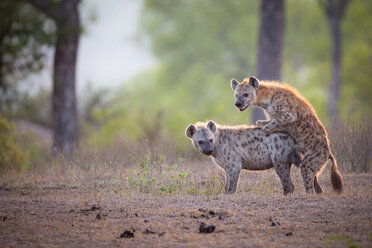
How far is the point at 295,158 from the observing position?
22.5 ft

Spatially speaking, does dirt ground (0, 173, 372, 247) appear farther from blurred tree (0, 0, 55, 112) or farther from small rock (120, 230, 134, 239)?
blurred tree (0, 0, 55, 112)

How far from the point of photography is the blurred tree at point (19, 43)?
13.8 metres

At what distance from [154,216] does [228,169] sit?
1695mm

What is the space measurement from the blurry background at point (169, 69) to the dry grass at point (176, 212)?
4.66 ft

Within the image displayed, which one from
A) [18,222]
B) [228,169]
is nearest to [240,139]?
[228,169]

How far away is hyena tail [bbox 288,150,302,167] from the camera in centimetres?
682

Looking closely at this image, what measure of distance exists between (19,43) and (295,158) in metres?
9.67

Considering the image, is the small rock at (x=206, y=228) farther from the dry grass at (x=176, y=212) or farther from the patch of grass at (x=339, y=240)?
the patch of grass at (x=339, y=240)

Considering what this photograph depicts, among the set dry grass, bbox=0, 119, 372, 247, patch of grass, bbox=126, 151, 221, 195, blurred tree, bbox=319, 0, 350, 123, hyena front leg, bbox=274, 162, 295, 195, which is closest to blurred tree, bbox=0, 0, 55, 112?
dry grass, bbox=0, 119, 372, 247

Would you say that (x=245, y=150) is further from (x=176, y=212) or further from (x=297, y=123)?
(x=176, y=212)

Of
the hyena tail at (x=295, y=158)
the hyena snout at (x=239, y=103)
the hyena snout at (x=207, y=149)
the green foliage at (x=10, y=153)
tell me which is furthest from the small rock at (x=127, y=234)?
the green foliage at (x=10, y=153)

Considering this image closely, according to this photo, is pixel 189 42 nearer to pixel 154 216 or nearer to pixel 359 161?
pixel 359 161

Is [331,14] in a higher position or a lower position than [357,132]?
higher

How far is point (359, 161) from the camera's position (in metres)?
8.77
